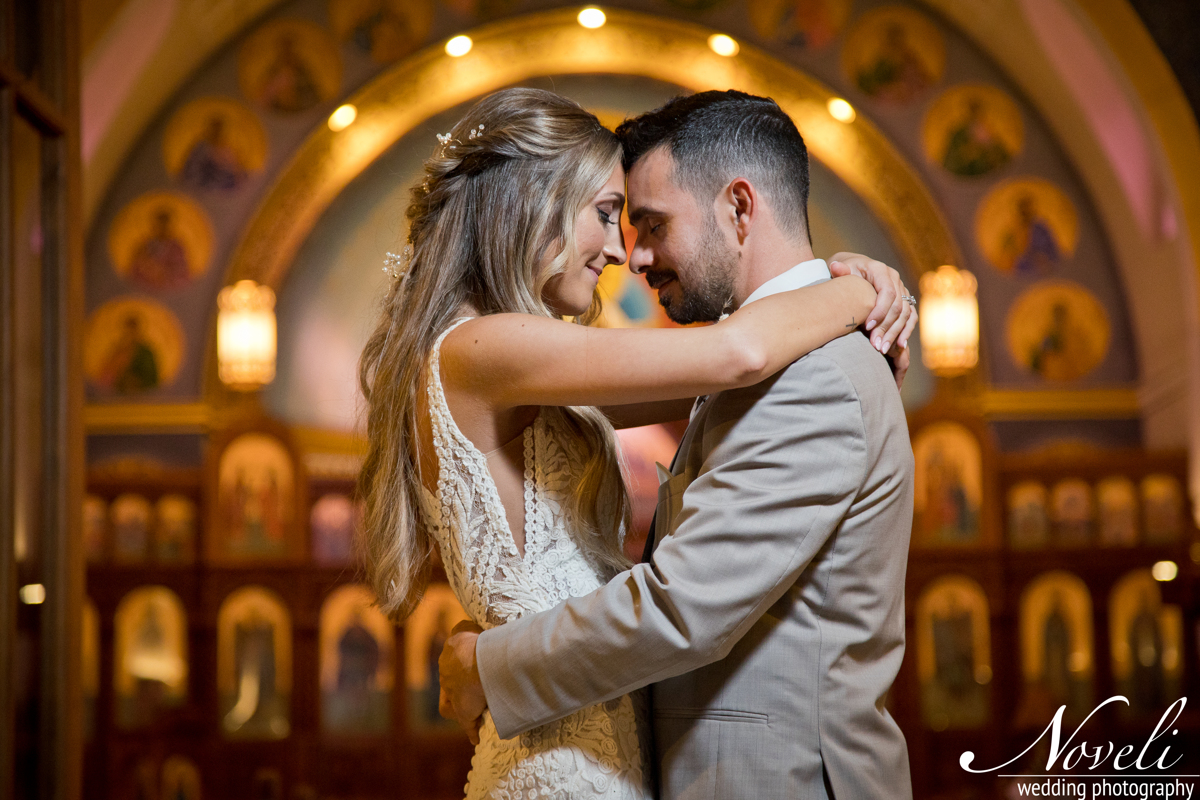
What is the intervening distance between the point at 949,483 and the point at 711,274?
7.26m

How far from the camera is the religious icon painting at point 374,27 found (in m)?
10.0

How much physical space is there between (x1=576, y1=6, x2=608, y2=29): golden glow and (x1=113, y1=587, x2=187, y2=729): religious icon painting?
19.3 ft

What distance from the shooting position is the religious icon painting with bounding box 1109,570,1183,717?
29.6 feet

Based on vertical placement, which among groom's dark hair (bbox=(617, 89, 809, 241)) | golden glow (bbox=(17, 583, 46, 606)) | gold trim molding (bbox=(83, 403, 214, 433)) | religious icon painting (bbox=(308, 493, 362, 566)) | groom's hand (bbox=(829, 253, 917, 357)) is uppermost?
gold trim molding (bbox=(83, 403, 214, 433))

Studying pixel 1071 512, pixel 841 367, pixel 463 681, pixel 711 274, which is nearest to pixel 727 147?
pixel 711 274

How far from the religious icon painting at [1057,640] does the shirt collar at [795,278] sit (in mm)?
7495

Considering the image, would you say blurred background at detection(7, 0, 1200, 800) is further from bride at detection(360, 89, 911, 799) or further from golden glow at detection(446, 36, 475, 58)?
bride at detection(360, 89, 911, 799)

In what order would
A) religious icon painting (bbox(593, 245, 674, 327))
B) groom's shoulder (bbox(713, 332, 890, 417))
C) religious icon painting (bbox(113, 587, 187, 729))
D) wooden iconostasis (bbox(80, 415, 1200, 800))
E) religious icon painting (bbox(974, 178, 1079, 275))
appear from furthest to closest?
1. religious icon painting (bbox(593, 245, 674, 327))
2. religious icon painting (bbox(974, 178, 1079, 275))
3. religious icon painting (bbox(113, 587, 187, 729))
4. wooden iconostasis (bbox(80, 415, 1200, 800))
5. groom's shoulder (bbox(713, 332, 890, 417))

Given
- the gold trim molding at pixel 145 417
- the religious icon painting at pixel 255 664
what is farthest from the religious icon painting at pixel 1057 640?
the gold trim molding at pixel 145 417

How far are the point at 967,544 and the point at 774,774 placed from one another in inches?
301

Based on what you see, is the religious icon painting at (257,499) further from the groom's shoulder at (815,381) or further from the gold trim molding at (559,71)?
the groom's shoulder at (815,381)

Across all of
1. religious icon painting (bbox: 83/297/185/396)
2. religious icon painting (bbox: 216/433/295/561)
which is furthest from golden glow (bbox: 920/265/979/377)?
religious icon painting (bbox: 83/297/185/396)

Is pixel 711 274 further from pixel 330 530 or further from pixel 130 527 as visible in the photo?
pixel 130 527

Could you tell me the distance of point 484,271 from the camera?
2426mm
